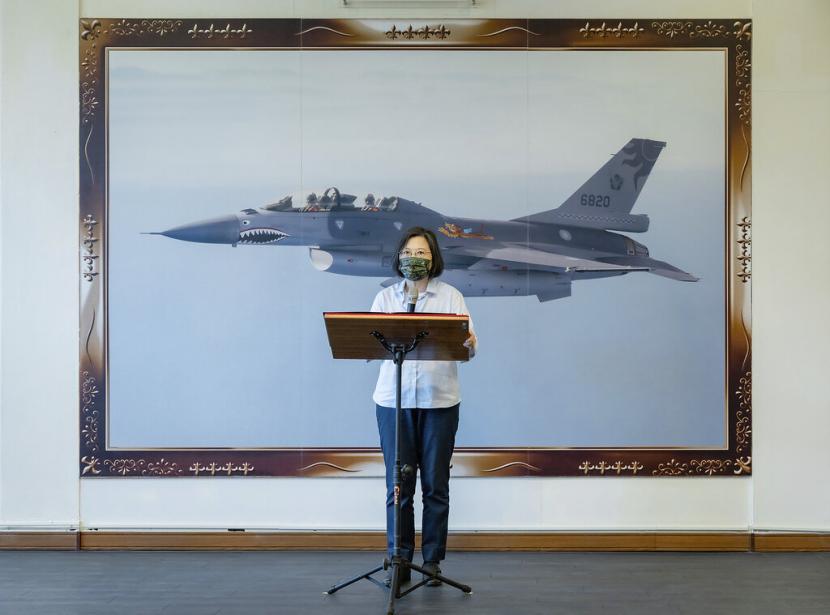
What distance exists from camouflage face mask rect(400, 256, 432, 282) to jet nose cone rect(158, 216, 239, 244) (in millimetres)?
1354

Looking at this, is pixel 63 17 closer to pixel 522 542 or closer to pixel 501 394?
pixel 501 394

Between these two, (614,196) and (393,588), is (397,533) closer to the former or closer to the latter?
(393,588)

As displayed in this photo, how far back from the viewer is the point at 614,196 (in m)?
4.74

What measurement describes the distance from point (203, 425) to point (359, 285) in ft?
3.72

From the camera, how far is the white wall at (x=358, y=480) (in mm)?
4711

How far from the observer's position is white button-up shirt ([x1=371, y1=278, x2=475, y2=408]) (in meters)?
3.83

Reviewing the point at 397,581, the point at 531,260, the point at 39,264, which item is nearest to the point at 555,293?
the point at 531,260

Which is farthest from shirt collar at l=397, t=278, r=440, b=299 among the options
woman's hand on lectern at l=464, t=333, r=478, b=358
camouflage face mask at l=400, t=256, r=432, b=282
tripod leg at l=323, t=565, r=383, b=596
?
tripod leg at l=323, t=565, r=383, b=596

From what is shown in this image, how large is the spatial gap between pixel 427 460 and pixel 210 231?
183cm

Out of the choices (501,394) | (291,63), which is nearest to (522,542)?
(501,394)

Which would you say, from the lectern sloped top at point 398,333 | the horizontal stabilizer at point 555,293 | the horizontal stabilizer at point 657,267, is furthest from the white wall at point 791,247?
the lectern sloped top at point 398,333

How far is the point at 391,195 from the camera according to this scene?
187 inches

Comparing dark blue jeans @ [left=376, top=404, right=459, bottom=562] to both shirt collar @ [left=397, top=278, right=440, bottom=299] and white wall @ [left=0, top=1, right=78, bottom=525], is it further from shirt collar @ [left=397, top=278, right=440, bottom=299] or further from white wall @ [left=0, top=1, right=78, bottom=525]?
white wall @ [left=0, top=1, right=78, bottom=525]

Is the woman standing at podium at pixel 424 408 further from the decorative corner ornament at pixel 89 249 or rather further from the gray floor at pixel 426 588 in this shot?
the decorative corner ornament at pixel 89 249
